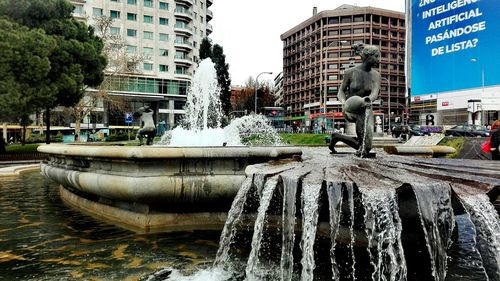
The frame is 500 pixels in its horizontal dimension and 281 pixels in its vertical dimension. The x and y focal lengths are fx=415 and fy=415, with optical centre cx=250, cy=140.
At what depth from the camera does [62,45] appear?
24344 millimetres

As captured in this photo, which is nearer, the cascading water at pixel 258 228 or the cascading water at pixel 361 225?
the cascading water at pixel 361 225

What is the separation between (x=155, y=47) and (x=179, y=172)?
55.9 m

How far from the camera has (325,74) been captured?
272 ft

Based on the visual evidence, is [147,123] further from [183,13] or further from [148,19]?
[183,13]

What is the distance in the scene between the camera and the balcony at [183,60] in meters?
60.9

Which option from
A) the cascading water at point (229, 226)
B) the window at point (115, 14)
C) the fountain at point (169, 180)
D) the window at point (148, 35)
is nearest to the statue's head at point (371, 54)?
the fountain at point (169, 180)

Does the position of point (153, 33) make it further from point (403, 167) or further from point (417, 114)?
point (403, 167)

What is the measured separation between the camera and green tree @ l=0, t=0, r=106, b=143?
23.7 metres

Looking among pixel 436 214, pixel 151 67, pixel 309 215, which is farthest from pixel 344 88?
pixel 151 67

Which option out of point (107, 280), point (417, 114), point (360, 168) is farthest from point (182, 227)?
point (417, 114)

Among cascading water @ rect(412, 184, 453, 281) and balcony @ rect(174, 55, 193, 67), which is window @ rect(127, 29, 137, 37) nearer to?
balcony @ rect(174, 55, 193, 67)

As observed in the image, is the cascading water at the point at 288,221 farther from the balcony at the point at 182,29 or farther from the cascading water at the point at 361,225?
the balcony at the point at 182,29

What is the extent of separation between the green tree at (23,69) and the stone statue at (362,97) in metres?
19.4

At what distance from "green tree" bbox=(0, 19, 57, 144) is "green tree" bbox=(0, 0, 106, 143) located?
721mm
